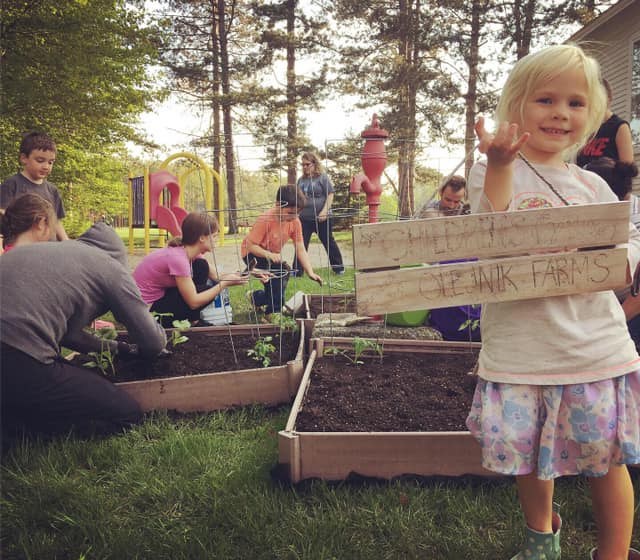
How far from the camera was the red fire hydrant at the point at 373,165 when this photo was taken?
3250mm

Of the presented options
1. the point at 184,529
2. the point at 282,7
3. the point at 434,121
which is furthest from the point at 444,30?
the point at 184,529

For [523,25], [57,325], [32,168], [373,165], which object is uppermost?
[523,25]

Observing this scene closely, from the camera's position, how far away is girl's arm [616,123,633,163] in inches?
133

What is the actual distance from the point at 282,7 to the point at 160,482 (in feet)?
53.6

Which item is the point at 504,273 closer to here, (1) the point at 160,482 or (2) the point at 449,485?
(2) the point at 449,485

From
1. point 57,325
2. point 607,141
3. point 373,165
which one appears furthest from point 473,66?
point 57,325

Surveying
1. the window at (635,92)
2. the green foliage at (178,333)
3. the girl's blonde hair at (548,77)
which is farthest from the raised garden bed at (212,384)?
the window at (635,92)

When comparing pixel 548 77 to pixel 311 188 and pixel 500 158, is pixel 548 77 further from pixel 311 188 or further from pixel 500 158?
pixel 311 188

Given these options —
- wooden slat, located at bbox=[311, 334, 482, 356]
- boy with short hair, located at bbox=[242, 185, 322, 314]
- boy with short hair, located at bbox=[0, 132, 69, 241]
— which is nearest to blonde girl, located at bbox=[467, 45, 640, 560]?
wooden slat, located at bbox=[311, 334, 482, 356]

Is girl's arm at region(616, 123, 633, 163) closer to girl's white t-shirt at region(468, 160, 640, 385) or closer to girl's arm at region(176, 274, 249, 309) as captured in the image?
girl's white t-shirt at region(468, 160, 640, 385)

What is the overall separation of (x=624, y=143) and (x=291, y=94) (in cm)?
1331

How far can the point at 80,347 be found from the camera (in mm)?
2607

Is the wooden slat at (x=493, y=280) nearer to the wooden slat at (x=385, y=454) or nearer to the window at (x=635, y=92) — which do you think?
the wooden slat at (x=385, y=454)

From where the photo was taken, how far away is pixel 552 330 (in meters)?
1.26
